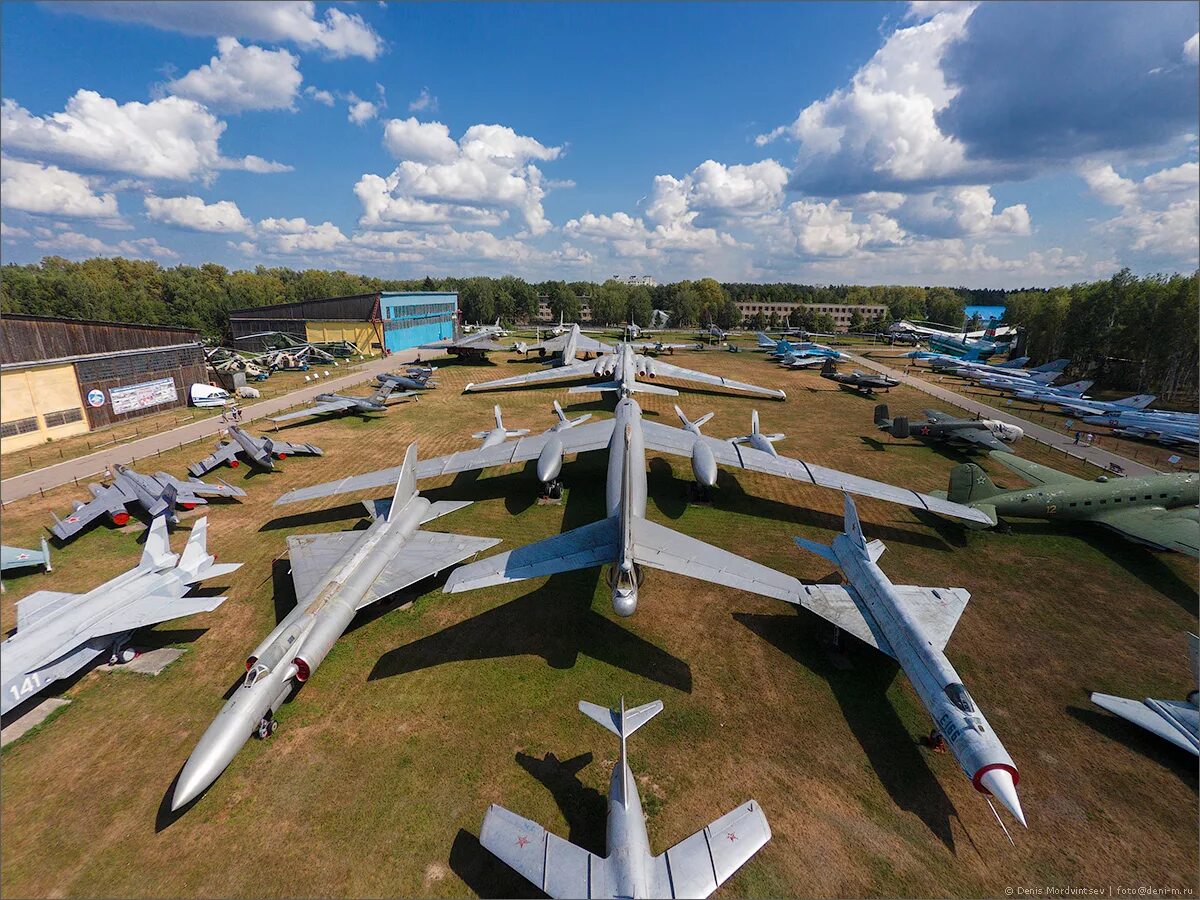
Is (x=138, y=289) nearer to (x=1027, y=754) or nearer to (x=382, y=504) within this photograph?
(x=382, y=504)

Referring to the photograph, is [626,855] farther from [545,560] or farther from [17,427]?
[17,427]

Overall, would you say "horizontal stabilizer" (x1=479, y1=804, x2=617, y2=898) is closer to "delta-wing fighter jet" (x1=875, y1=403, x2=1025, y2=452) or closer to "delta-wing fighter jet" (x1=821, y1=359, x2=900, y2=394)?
"delta-wing fighter jet" (x1=875, y1=403, x2=1025, y2=452)

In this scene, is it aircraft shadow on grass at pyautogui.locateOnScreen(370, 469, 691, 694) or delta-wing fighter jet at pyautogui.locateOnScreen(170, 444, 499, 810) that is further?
aircraft shadow on grass at pyautogui.locateOnScreen(370, 469, 691, 694)

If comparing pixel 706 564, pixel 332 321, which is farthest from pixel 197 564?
pixel 332 321

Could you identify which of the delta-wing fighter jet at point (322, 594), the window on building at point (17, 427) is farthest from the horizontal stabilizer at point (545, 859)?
the window on building at point (17, 427)

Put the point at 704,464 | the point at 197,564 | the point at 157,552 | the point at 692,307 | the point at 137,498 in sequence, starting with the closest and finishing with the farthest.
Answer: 1. the point at 157,552
2. the point at 197,564
3. the point at 137,498
4. the point at 704,464
5. the point at 692,307

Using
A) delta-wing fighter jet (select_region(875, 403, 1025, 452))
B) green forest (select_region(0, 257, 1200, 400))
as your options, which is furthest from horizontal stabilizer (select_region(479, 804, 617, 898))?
green forest (select_region(0, 257, 1200, 400))

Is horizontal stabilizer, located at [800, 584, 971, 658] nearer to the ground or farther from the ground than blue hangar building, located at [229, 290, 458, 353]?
nearer to the ground

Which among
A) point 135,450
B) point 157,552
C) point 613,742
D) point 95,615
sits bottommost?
point 613,742
